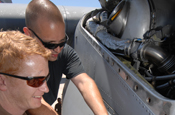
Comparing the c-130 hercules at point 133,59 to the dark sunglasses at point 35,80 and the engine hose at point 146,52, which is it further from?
the dark sunglasses at point 35,80

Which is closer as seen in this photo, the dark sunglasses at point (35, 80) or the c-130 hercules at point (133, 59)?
the dark sunglasses at point (35, 80)

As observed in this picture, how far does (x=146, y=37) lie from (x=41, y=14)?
1380 millimetres

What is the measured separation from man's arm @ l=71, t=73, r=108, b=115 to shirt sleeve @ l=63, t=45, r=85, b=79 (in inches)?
2.4

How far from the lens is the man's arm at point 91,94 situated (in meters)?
1.47

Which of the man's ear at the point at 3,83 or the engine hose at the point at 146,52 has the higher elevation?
the man's ear at the point at 3,83

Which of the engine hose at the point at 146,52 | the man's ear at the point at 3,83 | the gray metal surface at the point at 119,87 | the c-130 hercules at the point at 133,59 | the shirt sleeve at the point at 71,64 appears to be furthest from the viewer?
the shirt sleeve at the point at 71,64

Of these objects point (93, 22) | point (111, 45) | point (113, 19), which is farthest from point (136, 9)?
point (93, 22)

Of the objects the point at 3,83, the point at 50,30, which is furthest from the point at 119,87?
the point at 3,83

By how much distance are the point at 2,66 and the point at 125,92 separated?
3.95 feet

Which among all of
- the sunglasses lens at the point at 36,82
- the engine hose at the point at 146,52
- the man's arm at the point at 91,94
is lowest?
the man's arm at the point at 91,94

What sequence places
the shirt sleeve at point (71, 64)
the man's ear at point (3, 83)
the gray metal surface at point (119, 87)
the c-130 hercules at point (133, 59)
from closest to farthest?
the man's ear at point (3, 83)
the gray metal surface at point (119, 87)
the c-130 hercules at point (133, 59)
the shirt sleeve at point (71, 64)

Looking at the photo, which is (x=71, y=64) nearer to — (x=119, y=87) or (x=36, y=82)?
(x=119, y=87)

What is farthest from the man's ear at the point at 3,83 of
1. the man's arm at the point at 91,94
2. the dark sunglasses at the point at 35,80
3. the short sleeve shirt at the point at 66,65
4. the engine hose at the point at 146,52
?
the engine hose at the point at 146,52

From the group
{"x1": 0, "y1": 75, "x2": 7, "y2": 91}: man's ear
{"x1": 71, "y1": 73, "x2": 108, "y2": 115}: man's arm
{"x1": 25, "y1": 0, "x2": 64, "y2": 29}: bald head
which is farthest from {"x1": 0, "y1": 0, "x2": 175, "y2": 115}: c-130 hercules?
{"x1": 0, "y1": 75, "x2": 7, "y2": 91}: man's ear
